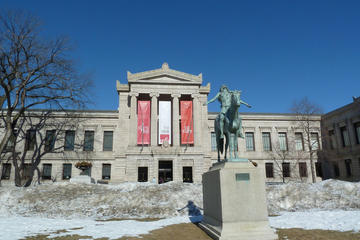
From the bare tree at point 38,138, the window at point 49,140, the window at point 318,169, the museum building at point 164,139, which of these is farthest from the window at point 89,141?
the window at point 318,169

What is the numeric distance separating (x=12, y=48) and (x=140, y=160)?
2104 cm

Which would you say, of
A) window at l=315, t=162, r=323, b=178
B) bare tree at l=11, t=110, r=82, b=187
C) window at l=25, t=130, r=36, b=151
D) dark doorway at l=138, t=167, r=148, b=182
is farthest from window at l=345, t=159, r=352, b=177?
window at l=25, t=130, r=36, b=151

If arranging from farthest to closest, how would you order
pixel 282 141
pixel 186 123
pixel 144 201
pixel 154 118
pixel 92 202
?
pixel 282 141 → pixel 186 123 → pixel 154 118 → pixel 92 202 → pixel 144 201

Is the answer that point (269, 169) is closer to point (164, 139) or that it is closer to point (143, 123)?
point (164, 139)

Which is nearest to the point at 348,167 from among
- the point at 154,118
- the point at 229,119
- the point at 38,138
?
the point at 154,118

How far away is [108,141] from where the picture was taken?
4181cm

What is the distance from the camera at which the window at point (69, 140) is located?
135 ft

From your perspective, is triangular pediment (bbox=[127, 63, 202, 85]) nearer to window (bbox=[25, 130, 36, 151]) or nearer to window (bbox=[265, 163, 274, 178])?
window (bbox=[25, 130, 36, 151])

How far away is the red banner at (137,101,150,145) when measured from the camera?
36781 mm

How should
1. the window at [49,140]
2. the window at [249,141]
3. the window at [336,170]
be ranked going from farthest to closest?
1. the window at [249,141]
2. the window at [336,170]
3. the window at [49,140]

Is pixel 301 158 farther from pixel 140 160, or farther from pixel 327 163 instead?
pixel 140 160

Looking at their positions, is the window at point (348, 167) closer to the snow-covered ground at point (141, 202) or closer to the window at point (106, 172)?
the snow-covered ground at point (141, 202)

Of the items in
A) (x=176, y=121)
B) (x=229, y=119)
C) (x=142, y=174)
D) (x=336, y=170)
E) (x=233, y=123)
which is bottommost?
(x=142, y=174)

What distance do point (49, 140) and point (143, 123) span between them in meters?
17.2
